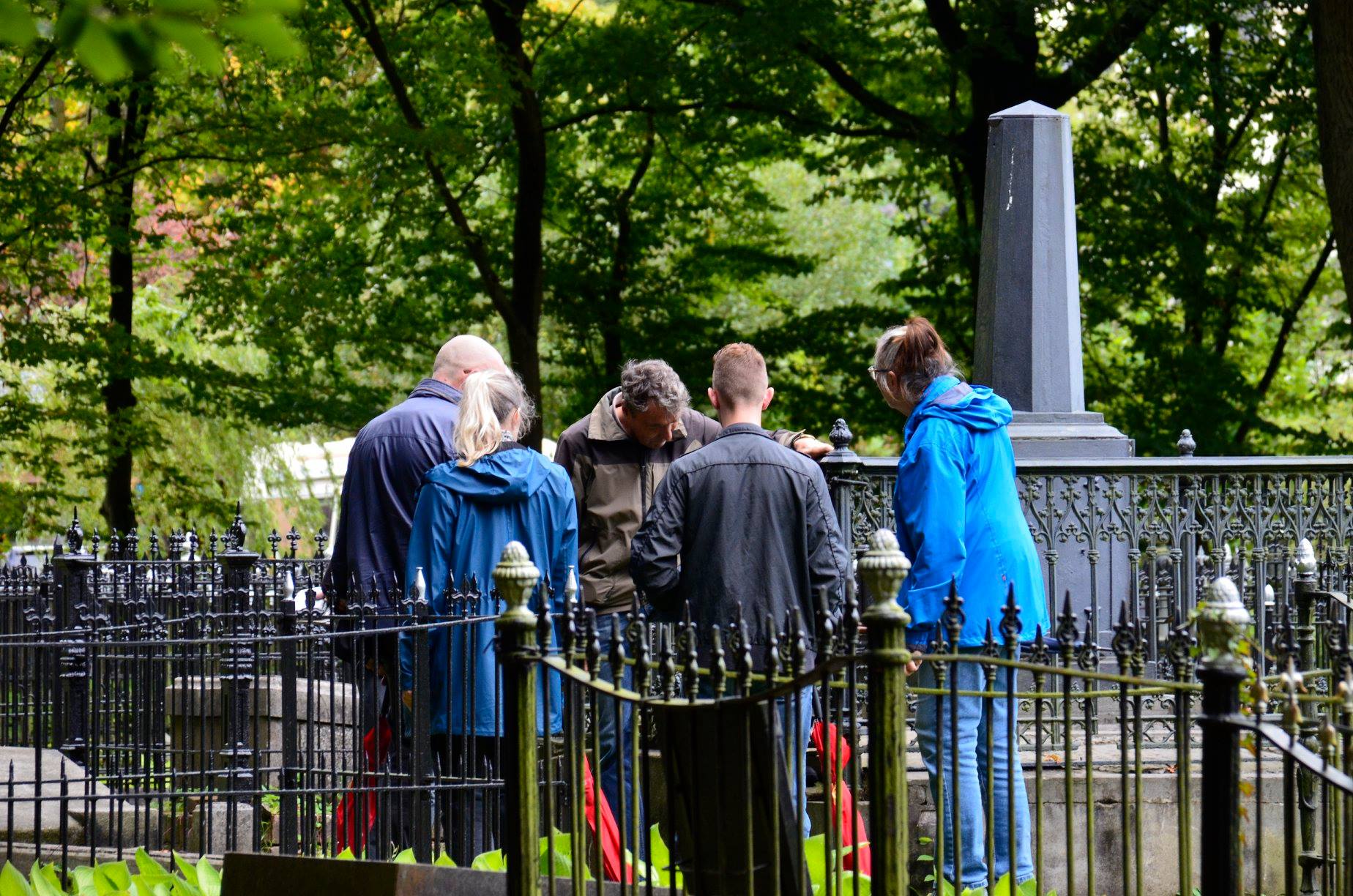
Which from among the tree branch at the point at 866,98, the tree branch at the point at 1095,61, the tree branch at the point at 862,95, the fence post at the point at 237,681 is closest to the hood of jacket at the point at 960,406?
the fence post at the point at 237,681

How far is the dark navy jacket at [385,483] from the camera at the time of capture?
644cm

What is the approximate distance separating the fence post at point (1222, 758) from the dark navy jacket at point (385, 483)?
3793 millimetres

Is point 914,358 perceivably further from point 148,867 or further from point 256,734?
point 148,867

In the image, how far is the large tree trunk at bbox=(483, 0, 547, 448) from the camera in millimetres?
17797

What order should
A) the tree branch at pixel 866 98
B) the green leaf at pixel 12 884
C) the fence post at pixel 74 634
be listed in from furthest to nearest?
the tree branch at pixel 866 98, the fence post at pixel 74 634, the green leaf at pixel 12 884

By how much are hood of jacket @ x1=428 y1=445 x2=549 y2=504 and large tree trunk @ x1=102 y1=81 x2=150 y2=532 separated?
40.0 ft

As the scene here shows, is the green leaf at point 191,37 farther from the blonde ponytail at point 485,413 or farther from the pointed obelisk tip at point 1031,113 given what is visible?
the pointed obelisk tip at point 1031,113

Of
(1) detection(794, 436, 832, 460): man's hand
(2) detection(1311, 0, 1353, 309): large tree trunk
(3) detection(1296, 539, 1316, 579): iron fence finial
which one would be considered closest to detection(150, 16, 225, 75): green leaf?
(1) detection(794, 436, 832, 460): man's hand

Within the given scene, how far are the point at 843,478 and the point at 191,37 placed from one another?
19.8 feet

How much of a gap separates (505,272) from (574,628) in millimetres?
15655

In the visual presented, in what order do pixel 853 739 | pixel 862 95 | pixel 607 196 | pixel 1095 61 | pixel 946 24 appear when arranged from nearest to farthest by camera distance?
pixel 853 739, pixel 1095 61, pixel 946 24, pixel 862 95, pixel 607 196

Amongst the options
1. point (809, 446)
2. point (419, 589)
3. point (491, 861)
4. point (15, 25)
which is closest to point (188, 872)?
point (491, 861)

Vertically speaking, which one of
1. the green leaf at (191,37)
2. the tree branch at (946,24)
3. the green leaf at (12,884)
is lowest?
the green leaf at (12,884)

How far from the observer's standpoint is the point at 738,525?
5.76 meters
